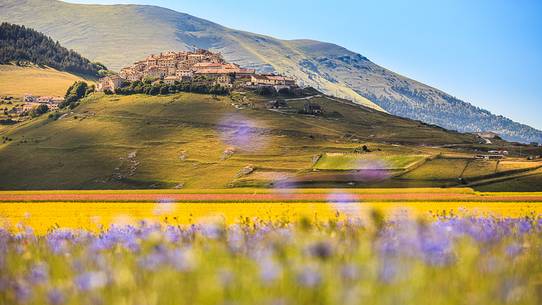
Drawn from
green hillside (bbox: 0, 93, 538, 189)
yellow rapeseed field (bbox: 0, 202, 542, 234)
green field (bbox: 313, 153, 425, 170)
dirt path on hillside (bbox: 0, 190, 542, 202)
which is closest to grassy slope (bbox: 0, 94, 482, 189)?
green hillside (bbox: 0, 93, 538, 189)

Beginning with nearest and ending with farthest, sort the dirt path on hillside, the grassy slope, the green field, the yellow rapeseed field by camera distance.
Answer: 1. the yellow rapeseed field
2. the dirt path on hillside
3. the green field
4. the grassy slope

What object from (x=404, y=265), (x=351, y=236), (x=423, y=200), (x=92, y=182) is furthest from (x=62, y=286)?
(x=92, y=182)

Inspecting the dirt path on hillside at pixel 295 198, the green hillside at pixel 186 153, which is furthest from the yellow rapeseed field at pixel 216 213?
the green hillside at pixel 186 153

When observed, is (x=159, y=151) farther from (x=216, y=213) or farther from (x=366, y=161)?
(x=216, y=213)

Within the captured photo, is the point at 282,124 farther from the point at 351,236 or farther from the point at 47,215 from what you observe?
the point at 351,236

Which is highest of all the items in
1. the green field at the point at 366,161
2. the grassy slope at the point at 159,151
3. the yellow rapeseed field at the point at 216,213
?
the yellow rapeseed field at the point at 216,213

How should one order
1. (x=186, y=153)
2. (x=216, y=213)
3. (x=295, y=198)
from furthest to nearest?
(x=186, y=153) → (x=295, y=198) → (x=216, y=213)

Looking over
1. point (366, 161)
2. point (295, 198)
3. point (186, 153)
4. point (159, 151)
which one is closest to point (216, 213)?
point (295, 198)

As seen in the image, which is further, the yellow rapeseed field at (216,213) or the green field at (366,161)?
the green field at (366,161)

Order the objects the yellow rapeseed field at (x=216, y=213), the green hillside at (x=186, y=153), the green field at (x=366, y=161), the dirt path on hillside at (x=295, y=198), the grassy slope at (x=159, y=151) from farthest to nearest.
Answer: the grassy slope at (x=159, y=151) → the green hillside at (x=186, y=153) → the green field at (x=366, y=161) → the dirt path on hillside at (x=295, y=198) → the yellow rapeseed field at (x=216, y=213)

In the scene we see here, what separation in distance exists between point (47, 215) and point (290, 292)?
30.8m

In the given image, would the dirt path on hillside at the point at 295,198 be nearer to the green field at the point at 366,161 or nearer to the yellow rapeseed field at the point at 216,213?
the yellow rapeseed field at the point at 216,213

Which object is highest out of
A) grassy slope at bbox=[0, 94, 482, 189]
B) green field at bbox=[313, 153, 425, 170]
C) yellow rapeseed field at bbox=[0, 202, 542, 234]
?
yellow rapeseed field at bbox=[0, 202, 542, 234]

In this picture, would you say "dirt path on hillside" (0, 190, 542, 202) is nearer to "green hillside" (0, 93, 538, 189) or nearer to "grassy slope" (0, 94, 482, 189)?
"green hillside" (0, 93, 538, 189)
